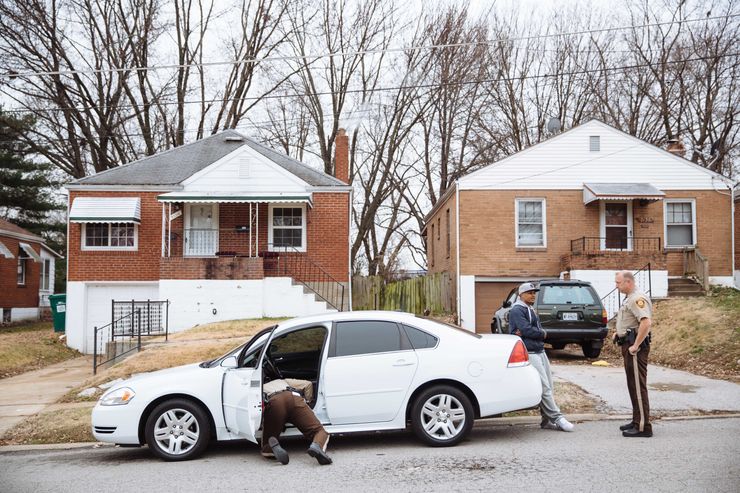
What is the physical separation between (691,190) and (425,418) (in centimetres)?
1952

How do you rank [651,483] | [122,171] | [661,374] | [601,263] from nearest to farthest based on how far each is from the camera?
[651,483] → [661,374] → [601,263] → [122,171]

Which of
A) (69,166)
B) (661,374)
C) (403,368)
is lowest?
(661,374)

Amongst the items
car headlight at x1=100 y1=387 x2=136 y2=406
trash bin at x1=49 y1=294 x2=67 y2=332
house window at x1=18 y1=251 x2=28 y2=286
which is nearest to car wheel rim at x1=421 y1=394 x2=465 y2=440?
car headlight at x1=100 y1=387 x2=136 y2=406

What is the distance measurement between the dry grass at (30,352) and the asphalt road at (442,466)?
35.2 ft

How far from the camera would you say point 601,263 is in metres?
22.2

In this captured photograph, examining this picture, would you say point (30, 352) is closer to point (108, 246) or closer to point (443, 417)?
point (108, 246)

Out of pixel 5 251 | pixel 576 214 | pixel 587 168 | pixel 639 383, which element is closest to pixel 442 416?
pixel 639 383

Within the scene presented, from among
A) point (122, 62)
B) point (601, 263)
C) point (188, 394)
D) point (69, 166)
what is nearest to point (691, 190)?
point (601, 263)

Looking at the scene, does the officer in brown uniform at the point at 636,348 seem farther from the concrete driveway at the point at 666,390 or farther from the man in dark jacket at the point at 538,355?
the concrete driveway at the point at 666,390

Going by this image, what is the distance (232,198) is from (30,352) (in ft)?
23.6

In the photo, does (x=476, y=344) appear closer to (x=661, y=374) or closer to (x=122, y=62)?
(x=661, y=374)

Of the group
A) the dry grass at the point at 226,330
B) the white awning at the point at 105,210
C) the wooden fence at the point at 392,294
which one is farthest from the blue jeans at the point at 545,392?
the wooden fence at the point at 392,294

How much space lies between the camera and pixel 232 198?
21.7 m

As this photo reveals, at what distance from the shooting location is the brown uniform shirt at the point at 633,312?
7668 millimetres
